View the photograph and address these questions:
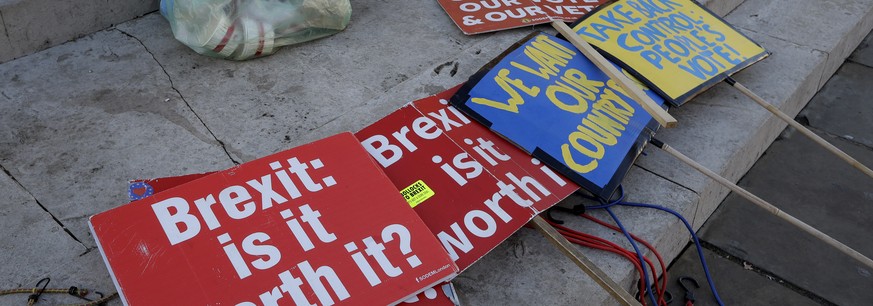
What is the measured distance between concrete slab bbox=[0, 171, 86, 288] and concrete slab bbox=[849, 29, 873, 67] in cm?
408

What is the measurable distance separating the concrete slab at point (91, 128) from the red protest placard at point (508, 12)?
4.34 ft

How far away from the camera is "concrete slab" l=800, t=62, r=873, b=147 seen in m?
3.81

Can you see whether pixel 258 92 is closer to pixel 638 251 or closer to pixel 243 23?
pixel 243 23

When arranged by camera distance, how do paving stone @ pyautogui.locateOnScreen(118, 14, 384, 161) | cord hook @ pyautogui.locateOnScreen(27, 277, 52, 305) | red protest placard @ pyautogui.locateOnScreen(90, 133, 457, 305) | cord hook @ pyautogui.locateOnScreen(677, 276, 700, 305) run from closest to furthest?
red protest placard @ pyautogui.locateOnScreen(90, 133, 457, 305) < cord hook @ pyautogui.locateOnScreen(27, 277, 52, 305) < cord hook @ pyautogui.locateOnScreen(677, 276, 700, 305) < paving stone @ pyautogui.locateOnScreen(118, 14, 384, 161)

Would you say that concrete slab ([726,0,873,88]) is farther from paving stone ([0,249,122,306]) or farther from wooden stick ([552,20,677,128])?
paving stone ([0,249,122,306])

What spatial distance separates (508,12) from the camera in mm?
3656

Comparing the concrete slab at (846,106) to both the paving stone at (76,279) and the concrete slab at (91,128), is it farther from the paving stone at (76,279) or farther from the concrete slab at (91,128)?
→ the paving stone at (76,279)

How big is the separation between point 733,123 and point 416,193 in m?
1.54

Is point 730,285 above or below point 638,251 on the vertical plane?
below

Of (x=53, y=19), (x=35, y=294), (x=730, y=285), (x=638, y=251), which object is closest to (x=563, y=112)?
(x=638, y=251)

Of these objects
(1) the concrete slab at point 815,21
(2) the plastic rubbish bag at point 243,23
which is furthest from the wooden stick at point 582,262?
(1) the concrete slab at point 815,21

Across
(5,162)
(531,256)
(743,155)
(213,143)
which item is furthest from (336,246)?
(743,155)

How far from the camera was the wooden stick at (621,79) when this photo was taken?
2.67m

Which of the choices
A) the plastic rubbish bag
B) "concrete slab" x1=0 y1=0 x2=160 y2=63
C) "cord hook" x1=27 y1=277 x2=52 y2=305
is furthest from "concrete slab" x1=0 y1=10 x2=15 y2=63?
"cord hook" x1=27 y1=277 x2=52 y2=305
